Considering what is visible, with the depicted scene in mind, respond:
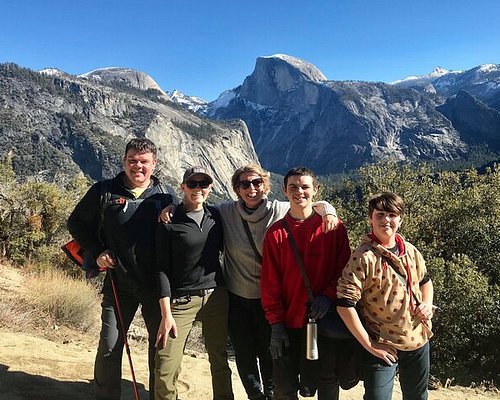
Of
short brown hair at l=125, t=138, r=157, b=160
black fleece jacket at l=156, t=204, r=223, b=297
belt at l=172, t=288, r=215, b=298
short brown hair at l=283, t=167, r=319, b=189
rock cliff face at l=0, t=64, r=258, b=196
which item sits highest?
rock cliff face at l=0, t=64, r=258, b=196

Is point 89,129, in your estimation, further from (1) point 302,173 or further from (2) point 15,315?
(1) point 302,173

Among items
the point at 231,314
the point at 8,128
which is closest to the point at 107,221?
the point at 231,314

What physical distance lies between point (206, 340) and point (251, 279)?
69 cm

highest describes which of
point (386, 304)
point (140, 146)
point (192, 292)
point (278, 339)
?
point (140, 146)

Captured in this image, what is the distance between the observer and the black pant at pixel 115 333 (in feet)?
11.9

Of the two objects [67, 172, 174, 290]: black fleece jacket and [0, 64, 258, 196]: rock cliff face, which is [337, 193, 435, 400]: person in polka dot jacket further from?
A: [0, 64, 258, 196]: rock cliff face

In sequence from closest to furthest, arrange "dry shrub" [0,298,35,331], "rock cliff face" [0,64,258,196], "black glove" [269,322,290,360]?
"black glove" [269,322,290,360] < "dry shrub" [0,298,35,331] < "rock cliff face" [0,64,258,196]

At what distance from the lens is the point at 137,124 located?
489 feet

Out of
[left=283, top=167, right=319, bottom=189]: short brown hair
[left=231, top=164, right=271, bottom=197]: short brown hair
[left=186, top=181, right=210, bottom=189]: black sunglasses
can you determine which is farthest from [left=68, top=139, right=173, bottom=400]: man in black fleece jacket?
[left=283, top=167, right=319, bottom=189]: short brown hair

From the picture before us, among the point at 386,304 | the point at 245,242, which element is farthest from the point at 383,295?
the point at 245,242

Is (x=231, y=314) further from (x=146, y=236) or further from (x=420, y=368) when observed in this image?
(x=420, y=368)

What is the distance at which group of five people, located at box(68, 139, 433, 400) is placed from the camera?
120 inches

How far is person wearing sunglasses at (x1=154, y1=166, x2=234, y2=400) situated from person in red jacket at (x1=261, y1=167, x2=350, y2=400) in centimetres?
57

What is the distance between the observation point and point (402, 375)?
127 inches
